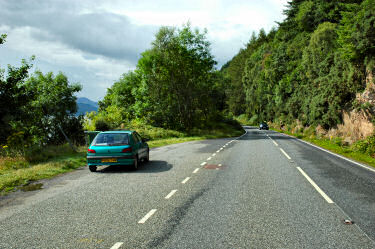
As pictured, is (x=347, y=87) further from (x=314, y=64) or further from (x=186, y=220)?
(x=186, y=220)

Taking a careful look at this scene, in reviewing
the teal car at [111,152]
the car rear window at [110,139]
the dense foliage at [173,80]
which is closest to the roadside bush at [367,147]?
the teal car at [111,152]

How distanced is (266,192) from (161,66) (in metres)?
34.0

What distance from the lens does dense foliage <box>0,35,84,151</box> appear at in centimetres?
1499

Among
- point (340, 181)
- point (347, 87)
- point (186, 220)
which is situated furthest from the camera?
point (347, 87)

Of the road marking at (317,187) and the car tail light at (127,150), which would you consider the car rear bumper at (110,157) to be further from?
the road marking at (317,187)

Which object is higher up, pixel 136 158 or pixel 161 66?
pixel 161 66

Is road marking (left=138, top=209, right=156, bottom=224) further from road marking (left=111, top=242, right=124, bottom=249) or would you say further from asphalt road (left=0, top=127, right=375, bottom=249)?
road marking (left=111, top=242, right=124, bottom=249)

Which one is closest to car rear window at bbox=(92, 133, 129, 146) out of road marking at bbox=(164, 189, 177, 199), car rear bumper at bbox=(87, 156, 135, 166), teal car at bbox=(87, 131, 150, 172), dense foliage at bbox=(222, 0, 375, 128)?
teal car at bbox=(87, 131, 150, 172)

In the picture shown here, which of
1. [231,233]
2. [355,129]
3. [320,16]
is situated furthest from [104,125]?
[320,16]

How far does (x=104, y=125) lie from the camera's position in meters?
30.1

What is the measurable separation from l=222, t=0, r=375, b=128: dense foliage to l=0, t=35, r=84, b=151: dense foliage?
2073 cm

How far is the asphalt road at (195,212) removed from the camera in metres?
4.31

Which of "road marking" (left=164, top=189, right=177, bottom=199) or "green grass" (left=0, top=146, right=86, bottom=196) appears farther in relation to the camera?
"green grass" (left=0, top=146, right=86, bottom=196)

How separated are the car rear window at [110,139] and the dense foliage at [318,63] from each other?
19.4 metres
